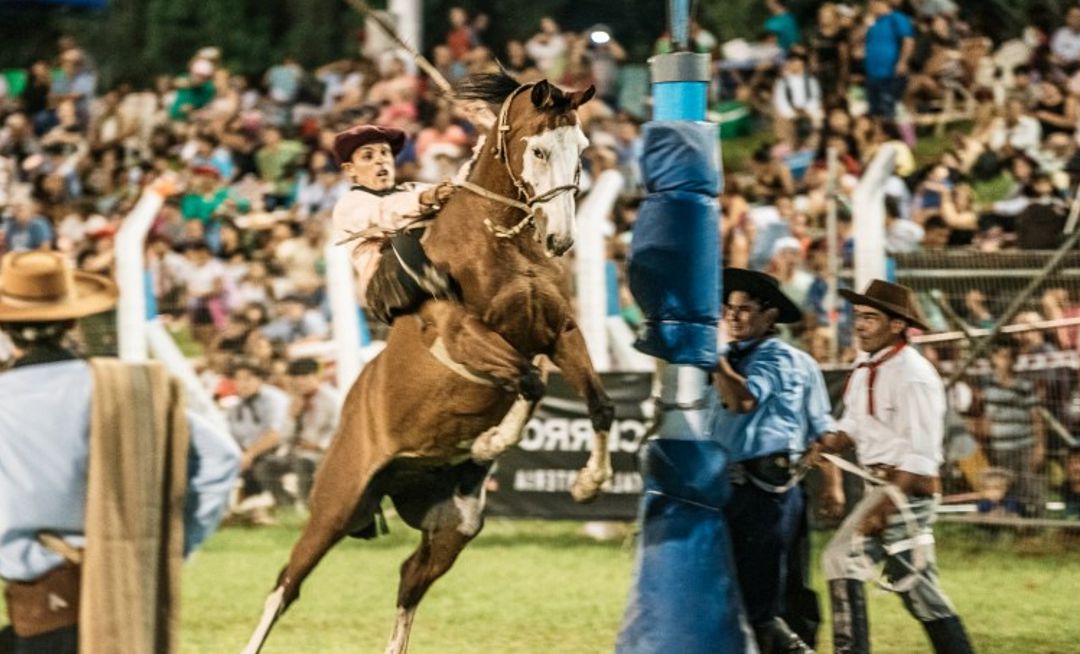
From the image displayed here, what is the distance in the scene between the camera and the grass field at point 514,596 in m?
9.20

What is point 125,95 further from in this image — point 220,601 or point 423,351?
point 423,351

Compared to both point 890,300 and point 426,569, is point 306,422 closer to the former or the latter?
point 426,569

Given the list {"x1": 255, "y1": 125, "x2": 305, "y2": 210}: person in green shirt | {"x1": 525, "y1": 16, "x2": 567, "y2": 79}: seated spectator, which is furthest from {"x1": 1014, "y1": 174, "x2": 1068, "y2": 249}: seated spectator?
{"x1": 255, "y1": 125, "x2": 305, "y2": 210}: person in green shirt

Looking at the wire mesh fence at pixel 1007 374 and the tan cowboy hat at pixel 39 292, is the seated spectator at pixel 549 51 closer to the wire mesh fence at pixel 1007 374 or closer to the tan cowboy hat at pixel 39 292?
the wire mesh fence at pixel 1007 374

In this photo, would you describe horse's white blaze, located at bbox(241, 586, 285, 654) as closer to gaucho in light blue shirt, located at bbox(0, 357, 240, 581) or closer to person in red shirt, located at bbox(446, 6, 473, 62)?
gaucho in light blue shirt, located at bbox(0, 357, 240, 581)

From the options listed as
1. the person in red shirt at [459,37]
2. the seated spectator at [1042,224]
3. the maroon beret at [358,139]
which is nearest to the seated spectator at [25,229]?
the person in red shirt at [459,37]

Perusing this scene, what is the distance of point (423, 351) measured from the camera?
24.9ft

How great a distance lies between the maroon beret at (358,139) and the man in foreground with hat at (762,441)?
1786 millimetres

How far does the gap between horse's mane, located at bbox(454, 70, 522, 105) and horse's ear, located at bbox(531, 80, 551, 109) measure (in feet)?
1.91

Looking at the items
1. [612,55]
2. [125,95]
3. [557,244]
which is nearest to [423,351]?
[557,244]

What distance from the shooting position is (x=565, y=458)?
12766mm

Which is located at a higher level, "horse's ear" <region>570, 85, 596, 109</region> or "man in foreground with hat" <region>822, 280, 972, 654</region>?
"horse's ear" <region>570, 85, 596, 109</region>

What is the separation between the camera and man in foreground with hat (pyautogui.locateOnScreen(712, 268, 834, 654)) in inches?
287

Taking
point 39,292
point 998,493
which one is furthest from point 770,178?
point 39,292
